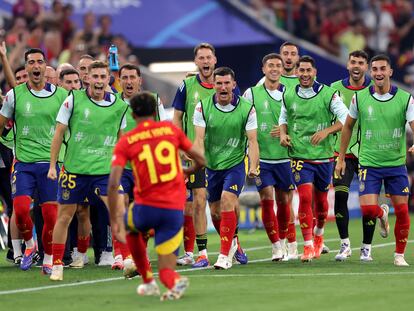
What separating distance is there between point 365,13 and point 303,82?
58.2 feet

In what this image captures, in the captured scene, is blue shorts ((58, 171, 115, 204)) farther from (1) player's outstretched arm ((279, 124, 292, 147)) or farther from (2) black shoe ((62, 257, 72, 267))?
(1) player's outstretched arm ((279, 124, 292, 147))

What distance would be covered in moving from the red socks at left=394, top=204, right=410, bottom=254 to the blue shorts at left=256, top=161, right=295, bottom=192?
5.98 feet

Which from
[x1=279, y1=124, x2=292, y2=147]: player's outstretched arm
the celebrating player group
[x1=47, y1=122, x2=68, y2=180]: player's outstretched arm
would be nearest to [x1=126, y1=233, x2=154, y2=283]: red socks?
the celebrating player group

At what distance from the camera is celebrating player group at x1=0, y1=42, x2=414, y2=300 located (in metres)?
15.1

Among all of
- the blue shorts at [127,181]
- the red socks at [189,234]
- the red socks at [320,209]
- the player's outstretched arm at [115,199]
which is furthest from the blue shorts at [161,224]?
the red socks at [320,209]

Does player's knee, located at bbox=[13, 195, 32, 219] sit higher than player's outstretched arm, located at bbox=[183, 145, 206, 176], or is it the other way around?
player's outstretched arm, located at bbox=[183, 145, 206, 176]

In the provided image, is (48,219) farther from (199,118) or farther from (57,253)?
(199,118)

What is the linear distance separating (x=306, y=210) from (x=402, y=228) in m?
1.51

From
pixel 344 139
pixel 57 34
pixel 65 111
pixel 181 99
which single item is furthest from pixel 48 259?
pixel 57 34

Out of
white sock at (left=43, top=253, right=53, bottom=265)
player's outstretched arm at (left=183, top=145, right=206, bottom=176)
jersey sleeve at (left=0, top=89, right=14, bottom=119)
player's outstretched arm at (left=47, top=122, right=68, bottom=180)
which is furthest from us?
jersey sleeve at (left=0, top=89, right=14, bottom=119)

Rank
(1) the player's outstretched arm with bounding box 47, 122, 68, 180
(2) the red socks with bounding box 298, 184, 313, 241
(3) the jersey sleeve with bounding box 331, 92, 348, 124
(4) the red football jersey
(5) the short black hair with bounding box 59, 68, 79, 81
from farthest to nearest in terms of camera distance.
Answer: (5) the short black hair with bounding box 59, 68, 79, 81, (2) the red socks with bounding box 298, 184, 313, 241, (3) the jersey sleeve with bounding box 331, 92, 348, 124, (1) the player's outstretched arm with bounding box 47, 122, 68, 180, (4) the red football jersey

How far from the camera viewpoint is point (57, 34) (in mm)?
25234

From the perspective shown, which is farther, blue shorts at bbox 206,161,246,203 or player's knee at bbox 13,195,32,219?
blue shorts at bbox 206,161,246,203

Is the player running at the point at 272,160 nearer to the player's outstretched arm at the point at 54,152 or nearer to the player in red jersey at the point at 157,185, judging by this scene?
the player's outstretched arm at the point at 54,152
